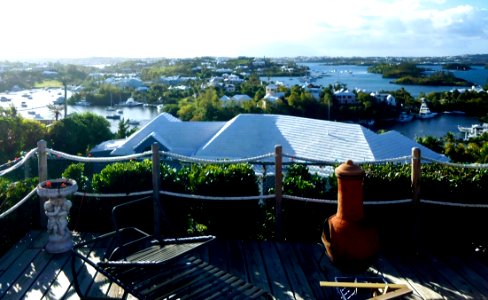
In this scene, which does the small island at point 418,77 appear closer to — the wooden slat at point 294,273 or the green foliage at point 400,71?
the green foliage at point 400,71

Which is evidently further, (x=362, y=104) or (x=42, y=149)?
(x=362, y=104)

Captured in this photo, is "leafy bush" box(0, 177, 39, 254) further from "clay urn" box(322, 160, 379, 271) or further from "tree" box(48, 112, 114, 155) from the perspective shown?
"tree" box(48, 112, 114, 155)

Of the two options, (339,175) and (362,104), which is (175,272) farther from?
(362,104)

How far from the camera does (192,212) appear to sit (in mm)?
A: 5203

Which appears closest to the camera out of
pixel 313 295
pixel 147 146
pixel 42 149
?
pixel 313 295

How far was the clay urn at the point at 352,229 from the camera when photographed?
3.00 metres

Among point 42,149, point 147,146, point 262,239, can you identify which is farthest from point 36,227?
point 147,146

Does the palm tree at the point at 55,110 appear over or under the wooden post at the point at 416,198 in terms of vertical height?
under

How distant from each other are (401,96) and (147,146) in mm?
59700

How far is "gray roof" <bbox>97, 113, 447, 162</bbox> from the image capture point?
54.3 ft

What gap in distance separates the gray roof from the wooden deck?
1100 cm

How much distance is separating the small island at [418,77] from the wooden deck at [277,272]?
98223 millimetres

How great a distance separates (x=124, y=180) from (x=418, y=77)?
105m

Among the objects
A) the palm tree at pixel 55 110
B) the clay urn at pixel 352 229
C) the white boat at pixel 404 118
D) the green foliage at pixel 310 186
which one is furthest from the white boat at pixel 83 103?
the clay urn at pixel 352 229
